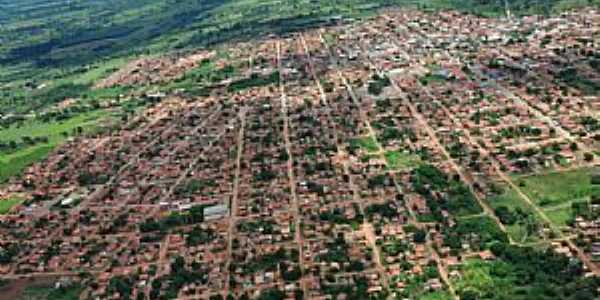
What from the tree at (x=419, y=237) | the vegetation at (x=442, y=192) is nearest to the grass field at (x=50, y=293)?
the tree at (x=419, y=237)

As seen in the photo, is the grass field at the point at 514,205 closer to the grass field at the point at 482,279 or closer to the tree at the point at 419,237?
the grass field at the point at 482,279

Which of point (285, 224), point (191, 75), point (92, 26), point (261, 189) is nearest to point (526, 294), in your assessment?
point (285, 224)

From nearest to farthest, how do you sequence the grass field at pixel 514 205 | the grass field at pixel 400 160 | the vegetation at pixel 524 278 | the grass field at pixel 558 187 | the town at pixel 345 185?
A: the vegetation at pixel 524 278
the town at pixel 345 185
the grass field at pixel 514 205
the grass field at pixel 558 187
the grass field at pixel 400 160

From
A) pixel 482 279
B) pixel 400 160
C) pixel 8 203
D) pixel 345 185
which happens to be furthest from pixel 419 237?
pixel 8 203

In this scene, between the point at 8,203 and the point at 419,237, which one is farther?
the point at 8,203

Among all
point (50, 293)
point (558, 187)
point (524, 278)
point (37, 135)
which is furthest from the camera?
point (37, 135)

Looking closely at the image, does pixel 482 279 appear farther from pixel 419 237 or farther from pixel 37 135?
pixel 37 135

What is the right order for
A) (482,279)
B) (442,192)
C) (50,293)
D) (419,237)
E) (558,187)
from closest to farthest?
(482,279)
(419,237)
(50,293)
(558,187)
(442,192)

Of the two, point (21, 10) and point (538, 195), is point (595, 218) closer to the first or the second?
point (538, 195)
